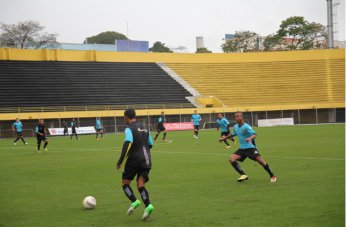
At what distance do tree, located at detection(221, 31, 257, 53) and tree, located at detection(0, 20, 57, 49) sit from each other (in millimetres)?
38547

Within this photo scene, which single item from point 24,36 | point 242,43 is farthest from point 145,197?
point 242,43

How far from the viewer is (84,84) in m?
64.6

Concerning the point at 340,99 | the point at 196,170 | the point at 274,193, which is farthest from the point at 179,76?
the point at 274,193

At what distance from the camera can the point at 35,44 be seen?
98.9m

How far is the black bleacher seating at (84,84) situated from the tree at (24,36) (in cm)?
3077

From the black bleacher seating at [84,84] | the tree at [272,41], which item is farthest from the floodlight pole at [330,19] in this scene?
the tree at [272,41]

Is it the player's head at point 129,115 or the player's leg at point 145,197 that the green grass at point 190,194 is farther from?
the player's head at point 129,115

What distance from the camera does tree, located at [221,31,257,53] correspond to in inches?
4658

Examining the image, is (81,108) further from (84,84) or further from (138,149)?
(138,149)

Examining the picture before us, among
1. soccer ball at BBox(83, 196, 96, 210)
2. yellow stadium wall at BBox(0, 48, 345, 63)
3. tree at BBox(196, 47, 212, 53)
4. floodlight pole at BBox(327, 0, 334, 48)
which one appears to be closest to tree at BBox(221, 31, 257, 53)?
tree at BBox(196, 47, 212, 53)

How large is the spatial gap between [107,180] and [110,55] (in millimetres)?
58302

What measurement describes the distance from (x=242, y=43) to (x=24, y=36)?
46.8 meters

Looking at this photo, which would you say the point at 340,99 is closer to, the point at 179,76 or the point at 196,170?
the point at 179,76

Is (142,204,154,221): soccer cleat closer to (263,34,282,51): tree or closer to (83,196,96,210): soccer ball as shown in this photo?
(83,196,96,210): soccer ball
